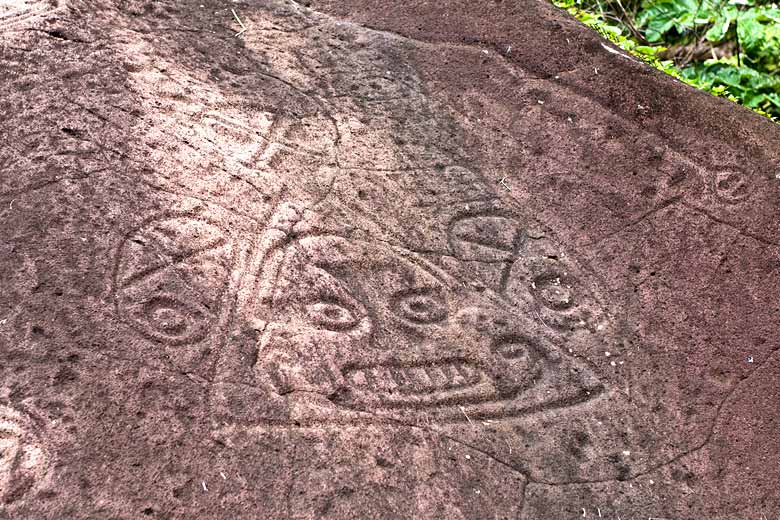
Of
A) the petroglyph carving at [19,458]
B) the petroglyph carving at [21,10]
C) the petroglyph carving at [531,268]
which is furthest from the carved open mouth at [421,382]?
the petroglyph carving at [21,10]

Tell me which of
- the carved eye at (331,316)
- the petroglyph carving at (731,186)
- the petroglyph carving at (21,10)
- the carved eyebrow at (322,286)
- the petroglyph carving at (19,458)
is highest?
the petroglyph carving at (21,10)

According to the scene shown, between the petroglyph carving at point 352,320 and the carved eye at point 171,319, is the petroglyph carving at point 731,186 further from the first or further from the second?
the carved eye at point 171,319

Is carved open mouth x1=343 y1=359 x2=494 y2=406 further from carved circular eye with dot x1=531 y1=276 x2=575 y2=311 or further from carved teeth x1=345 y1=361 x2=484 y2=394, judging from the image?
carved circular eye with dot x1=531 y1=276 x2=575 y2=311

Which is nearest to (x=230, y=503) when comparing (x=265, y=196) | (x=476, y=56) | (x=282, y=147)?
(x=265, y=196)

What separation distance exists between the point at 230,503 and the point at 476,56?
209cm

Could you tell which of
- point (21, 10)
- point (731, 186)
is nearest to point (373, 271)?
point (731, 186)

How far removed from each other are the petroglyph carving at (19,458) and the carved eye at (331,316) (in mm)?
831

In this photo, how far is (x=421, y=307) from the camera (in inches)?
98.1

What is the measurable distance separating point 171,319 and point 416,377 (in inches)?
29.3

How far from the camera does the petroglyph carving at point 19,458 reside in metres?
1.84

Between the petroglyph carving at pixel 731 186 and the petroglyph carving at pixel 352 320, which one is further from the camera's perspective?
the petroglyph carving at pixel 731 186

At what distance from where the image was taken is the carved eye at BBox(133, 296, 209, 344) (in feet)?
7.07

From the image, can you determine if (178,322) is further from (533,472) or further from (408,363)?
(533,472)

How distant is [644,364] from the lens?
2.50 meters
